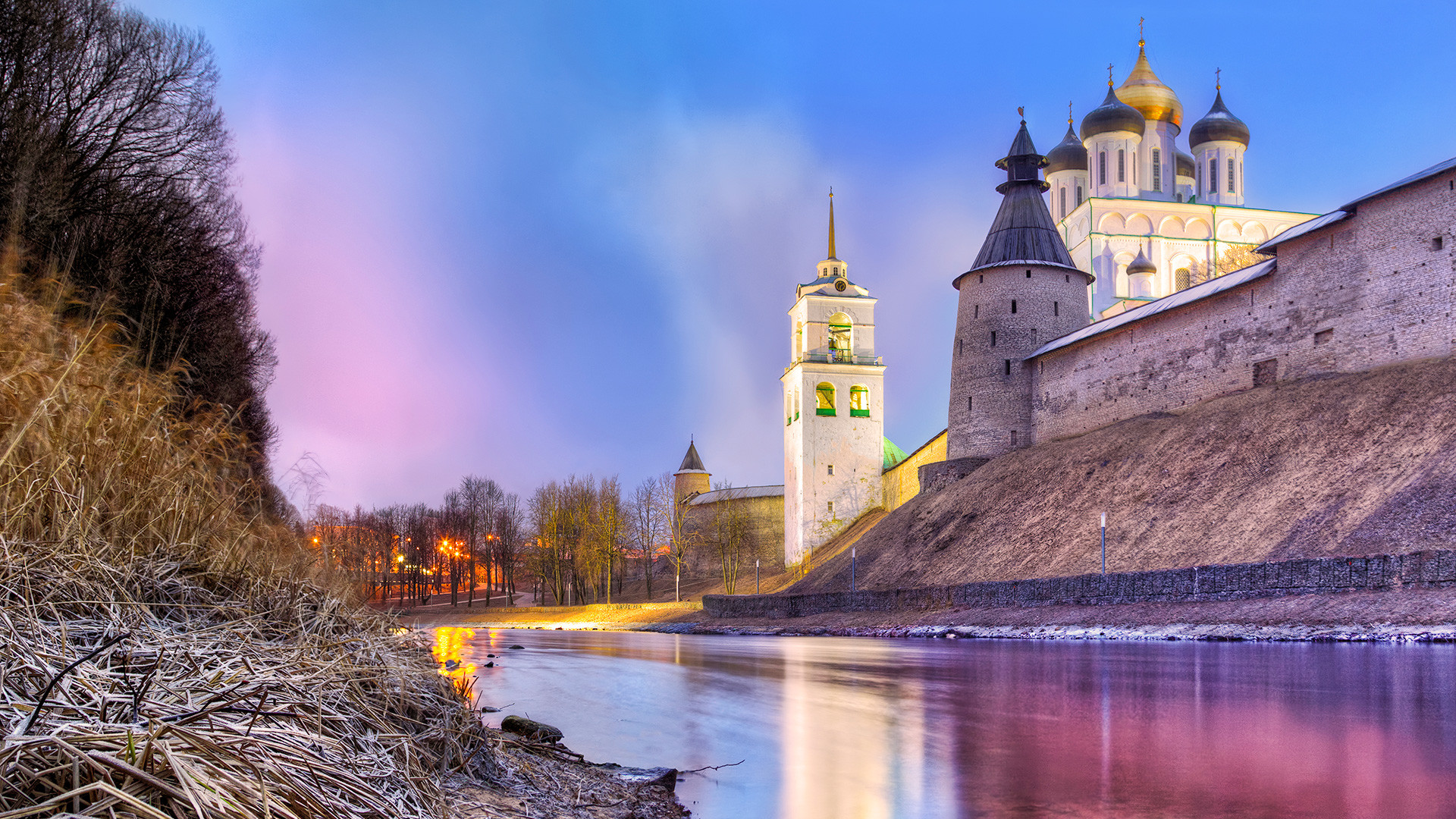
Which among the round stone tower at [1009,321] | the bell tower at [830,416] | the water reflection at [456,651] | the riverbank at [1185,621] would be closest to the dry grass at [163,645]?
the riverbank at [1185,621]

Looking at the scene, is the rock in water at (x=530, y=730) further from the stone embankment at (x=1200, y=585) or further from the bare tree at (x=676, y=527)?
the bare tree at (x=676, y=527)

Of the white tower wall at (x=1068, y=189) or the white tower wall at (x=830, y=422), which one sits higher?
the white tower wall at (x=1068, y=189)

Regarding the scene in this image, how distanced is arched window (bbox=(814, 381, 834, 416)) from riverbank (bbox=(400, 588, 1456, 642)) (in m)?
29.2

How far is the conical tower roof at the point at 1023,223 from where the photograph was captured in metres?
48.4

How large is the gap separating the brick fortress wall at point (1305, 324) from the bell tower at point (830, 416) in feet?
72.6

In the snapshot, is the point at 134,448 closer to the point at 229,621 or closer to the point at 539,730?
the point at 229,621

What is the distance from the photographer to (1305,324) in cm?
3341

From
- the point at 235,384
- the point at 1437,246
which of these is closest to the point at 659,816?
the point at 235,384

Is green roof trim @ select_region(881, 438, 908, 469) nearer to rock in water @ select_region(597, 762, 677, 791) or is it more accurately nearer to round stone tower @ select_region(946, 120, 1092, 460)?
round stone tower @ select_region(946, 120, 1092, 460)

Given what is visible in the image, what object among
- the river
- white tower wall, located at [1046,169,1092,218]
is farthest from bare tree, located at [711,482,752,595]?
the river

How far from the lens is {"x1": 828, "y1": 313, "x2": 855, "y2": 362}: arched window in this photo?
220ft

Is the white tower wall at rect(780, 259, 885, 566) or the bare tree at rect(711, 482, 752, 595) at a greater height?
the white tower wall at rect(780, 259, 885, 566)

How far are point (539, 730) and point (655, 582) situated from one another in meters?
71.5

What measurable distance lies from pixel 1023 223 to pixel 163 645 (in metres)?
49.1
